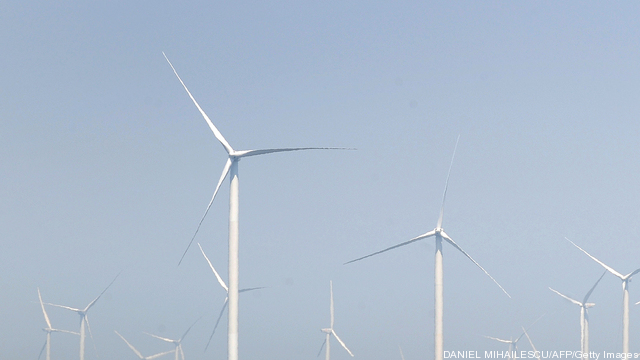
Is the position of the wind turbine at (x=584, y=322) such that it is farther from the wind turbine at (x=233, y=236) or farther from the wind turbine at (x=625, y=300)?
the wind turbine at (x=233, y=236)

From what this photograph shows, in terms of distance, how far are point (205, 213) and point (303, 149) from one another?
6.95 meters

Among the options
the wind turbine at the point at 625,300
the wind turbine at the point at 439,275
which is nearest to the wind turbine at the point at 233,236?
the wind turbine at the point at 439,275

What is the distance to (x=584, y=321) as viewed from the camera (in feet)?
329

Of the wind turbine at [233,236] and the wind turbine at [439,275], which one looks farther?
the wind turbine at [439,275]

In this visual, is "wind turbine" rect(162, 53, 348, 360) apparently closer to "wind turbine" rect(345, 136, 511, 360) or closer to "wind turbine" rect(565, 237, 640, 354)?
"wind turbine" rect(345, 136, 511, 360)

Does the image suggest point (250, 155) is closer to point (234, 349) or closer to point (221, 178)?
point (221, 178)

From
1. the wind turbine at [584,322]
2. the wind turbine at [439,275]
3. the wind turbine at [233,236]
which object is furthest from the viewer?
the wind turbine at [584,322]

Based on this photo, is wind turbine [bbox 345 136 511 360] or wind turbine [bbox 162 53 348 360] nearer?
wind turbine [bbox 162 53 348 360]

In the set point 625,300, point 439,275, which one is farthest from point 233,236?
point 625,300

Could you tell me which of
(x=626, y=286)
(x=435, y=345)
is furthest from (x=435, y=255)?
(x=626, y=286)

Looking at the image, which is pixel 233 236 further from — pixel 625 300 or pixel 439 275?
pixel 625 300

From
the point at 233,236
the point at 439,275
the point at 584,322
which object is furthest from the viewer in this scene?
the point at 584,322

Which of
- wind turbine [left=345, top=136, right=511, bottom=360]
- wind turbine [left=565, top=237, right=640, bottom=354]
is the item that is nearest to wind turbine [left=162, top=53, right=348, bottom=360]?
wind turbine [left=345, top=136, right=511, bottom=360]

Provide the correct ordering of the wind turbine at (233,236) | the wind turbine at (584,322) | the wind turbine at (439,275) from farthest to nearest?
the wind turbine at (584,322) < the wind turbine at (439,275) < the wind turbine at (233,236)
